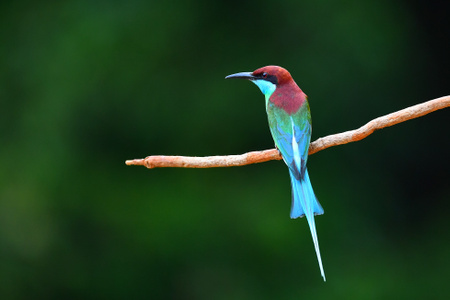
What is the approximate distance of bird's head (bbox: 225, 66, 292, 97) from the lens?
201 centimetres

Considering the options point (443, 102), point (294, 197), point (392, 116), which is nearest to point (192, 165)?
point (294, 197)

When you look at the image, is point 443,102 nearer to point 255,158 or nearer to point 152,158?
point 255,158

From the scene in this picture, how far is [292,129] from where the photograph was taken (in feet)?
6.14

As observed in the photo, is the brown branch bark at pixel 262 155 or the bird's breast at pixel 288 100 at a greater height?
the bird's breast at pixel 288 100

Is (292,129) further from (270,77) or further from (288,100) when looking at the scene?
(270,77)

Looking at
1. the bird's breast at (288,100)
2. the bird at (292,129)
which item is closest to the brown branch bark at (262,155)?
the bird at (292,129)

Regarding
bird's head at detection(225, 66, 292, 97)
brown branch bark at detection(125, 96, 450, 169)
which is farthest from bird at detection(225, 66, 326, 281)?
brown branch bark at detection(125, 96, 450, 169)

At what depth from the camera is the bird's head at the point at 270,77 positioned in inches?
79.3

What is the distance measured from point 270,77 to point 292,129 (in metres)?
0.27

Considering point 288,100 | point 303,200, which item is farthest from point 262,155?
point 288,100

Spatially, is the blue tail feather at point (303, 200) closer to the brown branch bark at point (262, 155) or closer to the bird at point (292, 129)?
the bird at point (292, 129)

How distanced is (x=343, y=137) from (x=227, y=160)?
323 mm

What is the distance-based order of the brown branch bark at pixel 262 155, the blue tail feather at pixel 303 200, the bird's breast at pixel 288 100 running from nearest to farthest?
the brown branch bark at pixel 262 155 < the blue tail feather at pixel 303 200 < the bird's breast at pixel 288 100

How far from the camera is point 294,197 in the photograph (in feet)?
5.80
